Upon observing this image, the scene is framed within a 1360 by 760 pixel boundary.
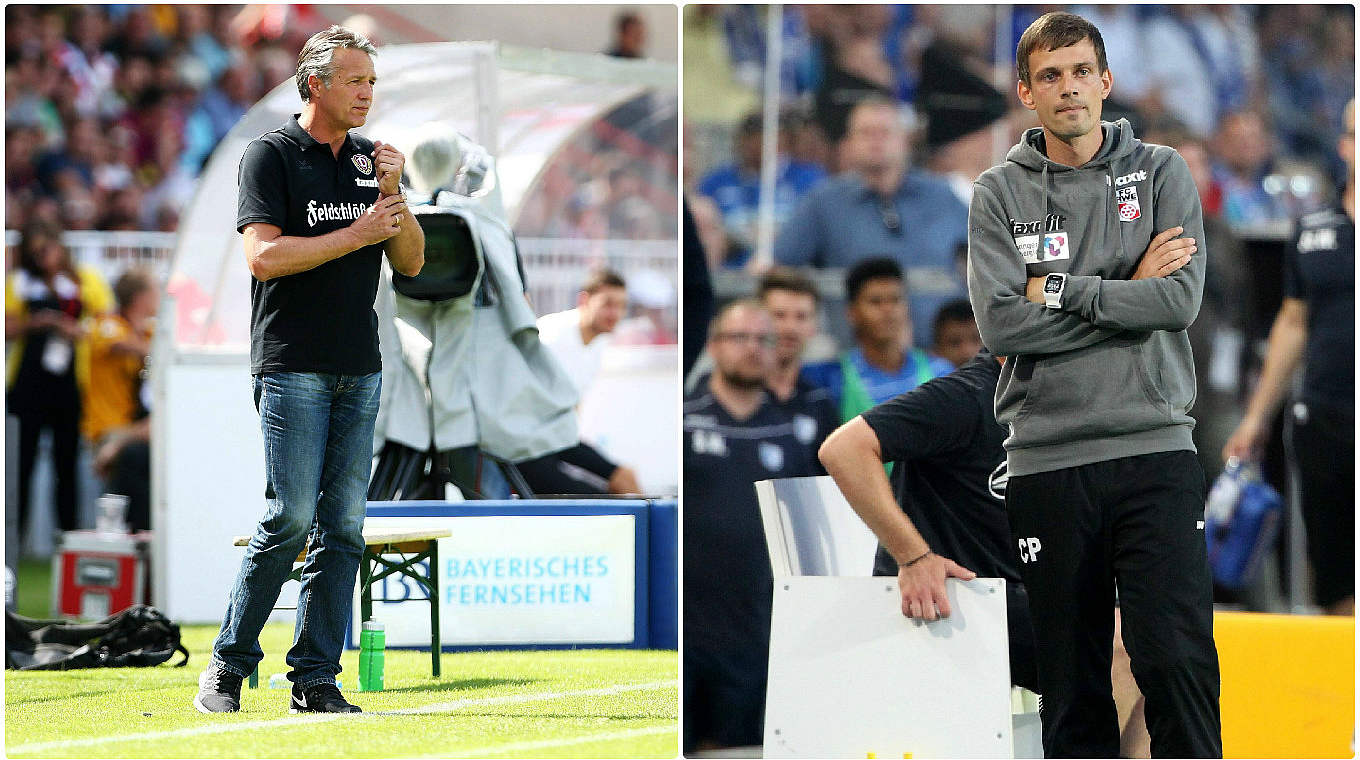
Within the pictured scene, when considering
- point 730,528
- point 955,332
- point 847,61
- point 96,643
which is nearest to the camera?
point 96,643

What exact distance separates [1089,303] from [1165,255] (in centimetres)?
18

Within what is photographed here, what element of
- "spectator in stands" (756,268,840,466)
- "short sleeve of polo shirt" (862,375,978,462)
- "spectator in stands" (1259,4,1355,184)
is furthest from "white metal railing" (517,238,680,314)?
"short sleeve of polo shirt" (862,375,978,462)

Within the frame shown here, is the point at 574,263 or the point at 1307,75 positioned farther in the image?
the point at 1307,75

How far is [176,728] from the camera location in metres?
3.62

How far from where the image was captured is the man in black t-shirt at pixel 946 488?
3.33 m

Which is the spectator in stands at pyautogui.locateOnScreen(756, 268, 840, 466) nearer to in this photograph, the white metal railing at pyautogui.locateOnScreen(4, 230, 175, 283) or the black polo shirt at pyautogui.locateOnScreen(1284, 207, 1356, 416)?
the black polo shirt at pyautogui.locateOnScreen(1284, 207, 1356, 416)

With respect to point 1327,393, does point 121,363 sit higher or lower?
higher

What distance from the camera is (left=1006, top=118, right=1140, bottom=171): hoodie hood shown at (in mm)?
3189

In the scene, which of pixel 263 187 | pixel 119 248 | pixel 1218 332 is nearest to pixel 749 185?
pixel 1218 332

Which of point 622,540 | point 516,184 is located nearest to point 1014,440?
point 622,540

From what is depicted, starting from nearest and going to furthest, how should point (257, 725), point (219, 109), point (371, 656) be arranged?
point (257, 725) < point (371, 656) < point (219, 109)

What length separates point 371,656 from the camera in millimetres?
4387

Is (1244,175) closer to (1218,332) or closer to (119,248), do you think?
(1218,332)

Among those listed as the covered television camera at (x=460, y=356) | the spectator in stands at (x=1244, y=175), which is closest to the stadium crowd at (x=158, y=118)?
the spectator in stands at (x=1244, y=175)
